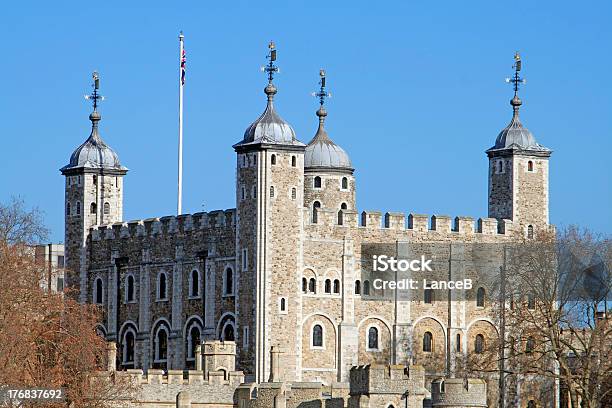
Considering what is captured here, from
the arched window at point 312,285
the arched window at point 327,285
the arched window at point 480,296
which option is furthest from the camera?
the arched window at point 480,296

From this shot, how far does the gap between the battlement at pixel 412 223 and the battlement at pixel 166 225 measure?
398 cm

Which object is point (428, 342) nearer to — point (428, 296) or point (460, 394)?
point (428, 296)

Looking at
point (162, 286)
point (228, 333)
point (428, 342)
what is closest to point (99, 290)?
point (162, 286)

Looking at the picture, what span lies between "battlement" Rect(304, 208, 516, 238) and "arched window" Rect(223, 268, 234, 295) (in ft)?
13.6

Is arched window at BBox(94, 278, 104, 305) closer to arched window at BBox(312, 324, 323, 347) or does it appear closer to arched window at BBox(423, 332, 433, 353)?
arched window at BBox(312, 324, 323, 347)

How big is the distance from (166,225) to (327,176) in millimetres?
8441

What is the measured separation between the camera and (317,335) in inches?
4168

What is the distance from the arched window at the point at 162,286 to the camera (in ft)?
365

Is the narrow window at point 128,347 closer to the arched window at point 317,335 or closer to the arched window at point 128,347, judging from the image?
the arched window at point 128,347

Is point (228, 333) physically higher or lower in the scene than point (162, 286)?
lower

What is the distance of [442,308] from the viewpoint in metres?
111

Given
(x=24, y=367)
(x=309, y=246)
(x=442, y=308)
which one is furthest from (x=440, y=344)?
(x=24, y=367)

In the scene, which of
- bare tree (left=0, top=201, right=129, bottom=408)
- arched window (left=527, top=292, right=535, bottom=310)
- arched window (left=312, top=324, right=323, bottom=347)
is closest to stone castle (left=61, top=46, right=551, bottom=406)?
arched window (left=312, top=324, right=323, bottom=347)

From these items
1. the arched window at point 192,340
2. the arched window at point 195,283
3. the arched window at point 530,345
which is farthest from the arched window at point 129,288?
the arched window at point 530,345
